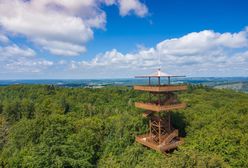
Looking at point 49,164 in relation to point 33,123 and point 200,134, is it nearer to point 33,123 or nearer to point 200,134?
point 33,123

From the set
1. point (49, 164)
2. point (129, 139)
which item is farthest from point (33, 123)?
point (129, 139)

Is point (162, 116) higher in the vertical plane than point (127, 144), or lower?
higher

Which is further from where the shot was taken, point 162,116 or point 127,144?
point 162,116

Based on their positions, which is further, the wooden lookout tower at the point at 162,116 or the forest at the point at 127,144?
the wooden lookout tower at the point at 162,116

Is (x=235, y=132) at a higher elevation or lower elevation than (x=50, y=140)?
higher

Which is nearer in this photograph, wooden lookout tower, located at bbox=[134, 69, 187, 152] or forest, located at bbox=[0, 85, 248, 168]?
forest, located at bbox=[0, 85, 248, 168]

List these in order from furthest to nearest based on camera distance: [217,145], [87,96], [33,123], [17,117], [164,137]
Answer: [87,96] → [17,117] → [33,123] → [164,137] → [217,145]

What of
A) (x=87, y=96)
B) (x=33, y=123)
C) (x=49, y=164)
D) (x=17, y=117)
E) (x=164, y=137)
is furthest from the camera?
(x=87, y=96)

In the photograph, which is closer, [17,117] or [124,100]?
[17,117]
